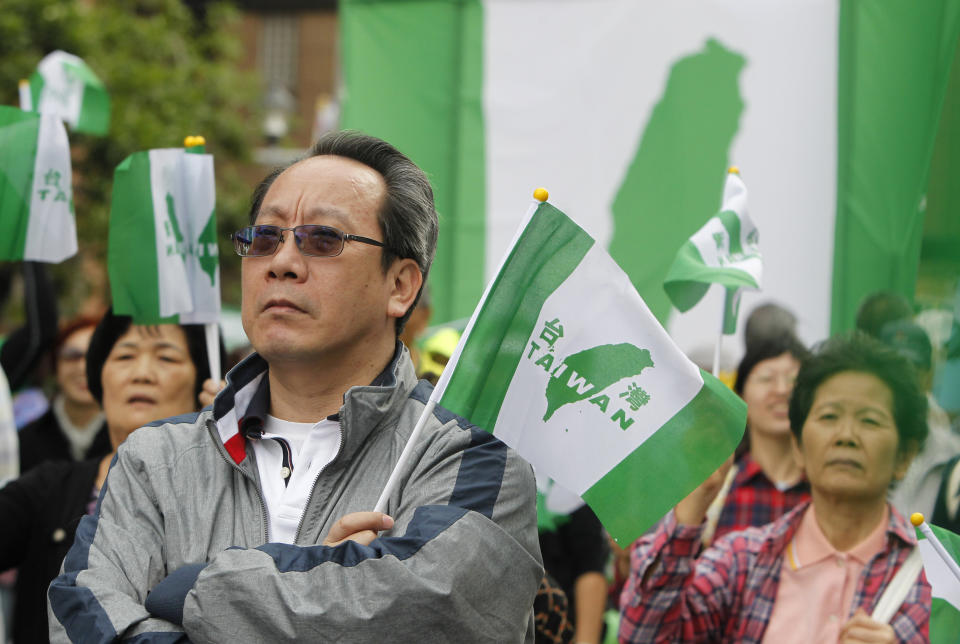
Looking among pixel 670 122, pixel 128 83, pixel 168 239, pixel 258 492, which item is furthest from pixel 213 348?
pixel 128 83

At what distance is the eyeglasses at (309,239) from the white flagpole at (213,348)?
1.08m

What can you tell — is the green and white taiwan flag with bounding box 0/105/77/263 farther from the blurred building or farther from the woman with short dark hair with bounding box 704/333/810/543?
the blurred building

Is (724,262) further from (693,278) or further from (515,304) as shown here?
(515,304)

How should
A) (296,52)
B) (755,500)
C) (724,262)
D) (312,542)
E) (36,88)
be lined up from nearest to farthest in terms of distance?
1. (312,542)
2. (724,262)
3. (755,500)
4. (36,88)
5. (296,52)

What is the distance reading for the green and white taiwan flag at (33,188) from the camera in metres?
3.90

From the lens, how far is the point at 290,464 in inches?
92.9

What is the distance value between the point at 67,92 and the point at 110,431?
2.10m

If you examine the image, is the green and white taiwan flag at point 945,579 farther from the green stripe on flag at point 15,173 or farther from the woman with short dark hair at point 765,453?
the green stripe on flag at point 15,173

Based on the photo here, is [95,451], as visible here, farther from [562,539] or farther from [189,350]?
[562,539]

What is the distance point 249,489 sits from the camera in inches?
91.5

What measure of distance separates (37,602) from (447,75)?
12.3 ft

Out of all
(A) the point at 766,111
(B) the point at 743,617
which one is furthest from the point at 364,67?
(B) the point at 743,617

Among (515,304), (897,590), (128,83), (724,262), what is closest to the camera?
(515,304)

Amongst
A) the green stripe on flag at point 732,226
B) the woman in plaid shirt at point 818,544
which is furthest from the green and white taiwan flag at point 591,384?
the green stripe on flag at point 732,226
